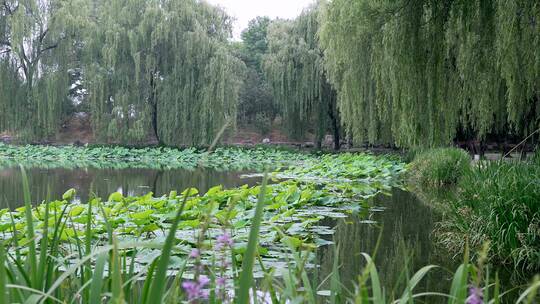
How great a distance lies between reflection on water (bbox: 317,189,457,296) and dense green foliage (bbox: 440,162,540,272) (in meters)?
0.27

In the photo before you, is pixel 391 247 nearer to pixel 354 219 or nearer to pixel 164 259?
pixel 354 219

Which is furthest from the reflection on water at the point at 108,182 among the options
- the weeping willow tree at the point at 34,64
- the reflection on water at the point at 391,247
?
the weeping willow tree at the point at 34,64

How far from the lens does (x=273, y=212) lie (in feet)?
16.6

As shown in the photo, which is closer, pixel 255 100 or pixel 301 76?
pixel 301 76

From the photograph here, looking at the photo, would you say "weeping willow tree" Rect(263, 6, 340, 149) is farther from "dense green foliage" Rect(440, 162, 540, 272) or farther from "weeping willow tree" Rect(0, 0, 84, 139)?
"dense green foliage" Rect(440, 162, 540, 272)

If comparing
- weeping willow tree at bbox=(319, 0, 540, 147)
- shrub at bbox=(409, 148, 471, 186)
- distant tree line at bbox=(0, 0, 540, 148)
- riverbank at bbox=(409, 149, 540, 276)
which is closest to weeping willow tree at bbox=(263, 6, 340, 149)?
distant tree line at bbox=(0, 0, 540, 148)

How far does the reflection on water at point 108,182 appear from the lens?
26.1ft

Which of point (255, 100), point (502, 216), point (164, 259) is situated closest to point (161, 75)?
point (255, 100)

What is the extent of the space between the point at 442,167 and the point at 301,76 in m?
9.31

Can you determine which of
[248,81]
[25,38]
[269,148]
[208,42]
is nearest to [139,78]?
[208,42]

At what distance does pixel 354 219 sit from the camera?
5.32 meters

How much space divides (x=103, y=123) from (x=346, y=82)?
32.5 ft

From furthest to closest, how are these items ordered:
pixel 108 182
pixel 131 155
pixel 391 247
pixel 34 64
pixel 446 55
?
1. pixel 34 64
2. pixel 131 155
3. pixel 108 182
4. pixel 446 55
5. pixel 391 247

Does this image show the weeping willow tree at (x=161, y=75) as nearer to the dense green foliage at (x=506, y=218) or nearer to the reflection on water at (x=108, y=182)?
the reflection on water at (x=108, y=182)
